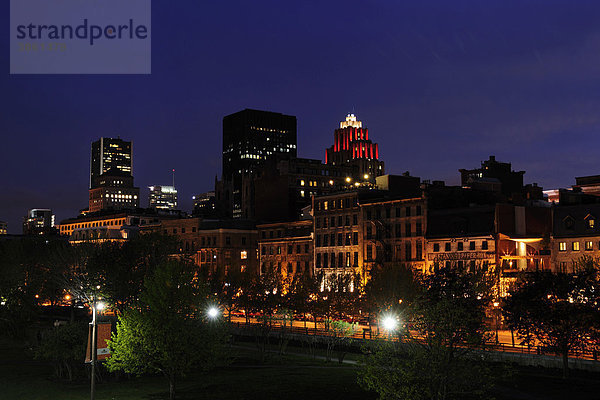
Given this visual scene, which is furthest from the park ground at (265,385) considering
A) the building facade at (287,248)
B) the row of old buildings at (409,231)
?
the building facade at (287,248)

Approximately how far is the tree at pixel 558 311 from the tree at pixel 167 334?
29.4 m

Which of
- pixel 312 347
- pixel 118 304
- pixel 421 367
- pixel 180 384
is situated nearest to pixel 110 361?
pixel 180 384

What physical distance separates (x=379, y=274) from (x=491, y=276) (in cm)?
1831

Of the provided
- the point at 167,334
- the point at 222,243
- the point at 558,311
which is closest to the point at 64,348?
the point at 167,334

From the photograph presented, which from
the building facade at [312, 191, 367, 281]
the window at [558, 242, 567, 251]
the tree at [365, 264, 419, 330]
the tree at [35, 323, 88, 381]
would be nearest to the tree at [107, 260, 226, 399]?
the tree at [35, 323, 88, 381]

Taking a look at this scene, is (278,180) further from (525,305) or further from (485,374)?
(485,374)

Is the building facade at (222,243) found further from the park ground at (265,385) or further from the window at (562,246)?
the park ground at (265,385)

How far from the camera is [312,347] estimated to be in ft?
314

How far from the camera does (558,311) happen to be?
69688 millimetres

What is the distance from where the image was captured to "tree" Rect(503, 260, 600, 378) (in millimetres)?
68312

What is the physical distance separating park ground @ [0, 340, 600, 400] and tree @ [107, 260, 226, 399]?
2527 mm

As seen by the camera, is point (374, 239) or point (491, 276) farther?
point (374, 239)

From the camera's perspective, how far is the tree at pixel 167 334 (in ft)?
207

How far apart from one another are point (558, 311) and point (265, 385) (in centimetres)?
2746
